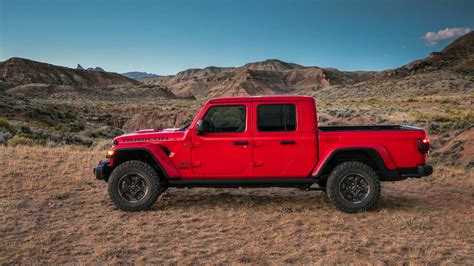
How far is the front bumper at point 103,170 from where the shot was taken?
6832 millimetres

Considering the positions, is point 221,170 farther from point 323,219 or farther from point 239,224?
point 323,219

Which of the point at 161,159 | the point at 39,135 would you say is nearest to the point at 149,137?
the point at 161,159

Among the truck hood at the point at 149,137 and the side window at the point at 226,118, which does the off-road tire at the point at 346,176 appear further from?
the truck hood at the point at 149,137

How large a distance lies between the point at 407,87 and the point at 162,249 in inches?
2925

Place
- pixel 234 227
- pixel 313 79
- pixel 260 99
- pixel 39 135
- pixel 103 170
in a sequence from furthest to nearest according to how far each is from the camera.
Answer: pixel 313 79 → pixel 39 135 → pixel 103 170 → pixel 260 99 → pixel 234 227

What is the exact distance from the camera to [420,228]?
18.8 ft

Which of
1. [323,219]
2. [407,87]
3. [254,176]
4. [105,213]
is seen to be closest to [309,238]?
[323,219]

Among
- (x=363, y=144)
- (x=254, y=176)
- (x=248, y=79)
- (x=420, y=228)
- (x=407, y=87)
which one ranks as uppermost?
(x=248, y=79)

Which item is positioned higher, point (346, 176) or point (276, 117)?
Answer: point (276, 117)

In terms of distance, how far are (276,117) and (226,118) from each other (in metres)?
0.85

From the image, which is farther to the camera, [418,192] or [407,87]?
[407,87]

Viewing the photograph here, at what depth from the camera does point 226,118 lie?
6.67m

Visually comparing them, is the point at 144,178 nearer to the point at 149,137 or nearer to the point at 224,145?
the point at 149,137

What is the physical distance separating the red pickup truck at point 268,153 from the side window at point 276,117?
17 millimetres
